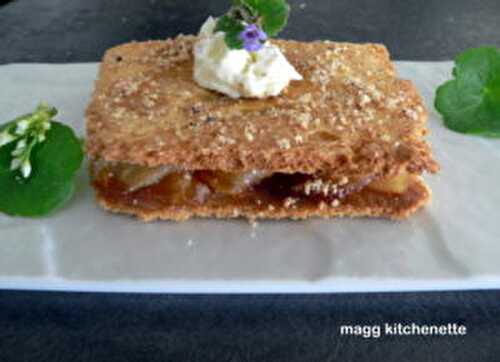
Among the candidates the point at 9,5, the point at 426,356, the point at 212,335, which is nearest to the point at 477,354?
the point at 426,356

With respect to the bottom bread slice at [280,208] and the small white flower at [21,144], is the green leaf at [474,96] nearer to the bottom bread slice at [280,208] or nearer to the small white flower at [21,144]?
the bottom bread slice at [280,208]

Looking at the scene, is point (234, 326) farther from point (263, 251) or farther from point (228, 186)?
point (228, 186)

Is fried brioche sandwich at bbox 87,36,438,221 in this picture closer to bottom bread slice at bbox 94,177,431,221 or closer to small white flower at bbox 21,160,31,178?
bottom bread slice at bbox 94,177,431,221

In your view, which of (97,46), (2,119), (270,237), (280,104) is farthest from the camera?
(97,46)

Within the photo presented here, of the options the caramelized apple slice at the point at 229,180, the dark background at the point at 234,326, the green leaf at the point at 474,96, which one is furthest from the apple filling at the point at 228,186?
the green leaf at the point at 474,96

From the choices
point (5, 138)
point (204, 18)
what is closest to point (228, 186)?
point (5, 138)

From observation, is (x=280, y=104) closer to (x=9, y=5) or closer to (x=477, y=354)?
(x=477, y=354)
